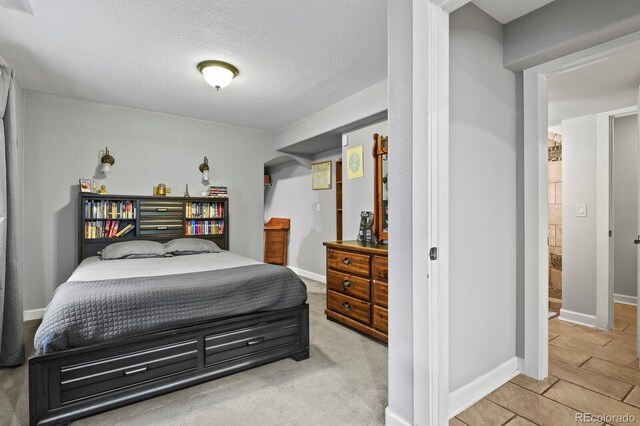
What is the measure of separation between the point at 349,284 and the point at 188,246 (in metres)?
1.95

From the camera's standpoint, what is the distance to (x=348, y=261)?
3.23m

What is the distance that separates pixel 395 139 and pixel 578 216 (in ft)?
9.48

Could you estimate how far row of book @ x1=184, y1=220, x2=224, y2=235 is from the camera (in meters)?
4.36

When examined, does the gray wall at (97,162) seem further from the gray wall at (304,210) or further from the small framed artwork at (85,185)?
the gray wall at (304,210)

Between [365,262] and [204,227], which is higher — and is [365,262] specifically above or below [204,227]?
below

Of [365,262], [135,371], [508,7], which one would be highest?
[508,7]

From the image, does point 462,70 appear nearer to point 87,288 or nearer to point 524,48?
point 524,48

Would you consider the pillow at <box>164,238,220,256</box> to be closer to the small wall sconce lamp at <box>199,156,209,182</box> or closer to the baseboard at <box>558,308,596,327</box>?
the small wall sconce lamp at <box>199,156,209,182</box>

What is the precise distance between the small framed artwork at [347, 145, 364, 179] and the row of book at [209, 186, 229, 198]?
5.97ft

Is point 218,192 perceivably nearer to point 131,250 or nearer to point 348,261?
point 131,250

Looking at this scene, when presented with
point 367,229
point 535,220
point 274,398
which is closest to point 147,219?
point 367,229

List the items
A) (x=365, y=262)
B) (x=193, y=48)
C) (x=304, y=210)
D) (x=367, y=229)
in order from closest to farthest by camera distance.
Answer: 1. (x=193, y=48)
2. (x=365, y=262)
3. (x=367, y=229)
4. (x=304, y=210)

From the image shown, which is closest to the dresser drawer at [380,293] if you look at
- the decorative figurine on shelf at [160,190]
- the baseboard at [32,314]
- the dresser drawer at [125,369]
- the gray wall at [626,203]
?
the dresser drawer at [125,369]

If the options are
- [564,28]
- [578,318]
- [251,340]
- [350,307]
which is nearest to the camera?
[564,28]
